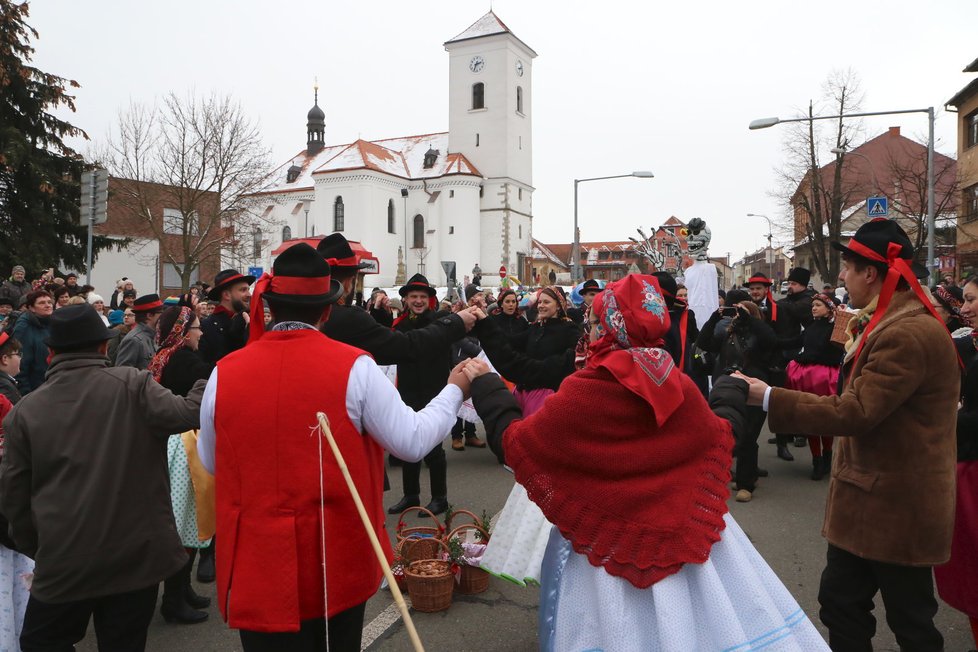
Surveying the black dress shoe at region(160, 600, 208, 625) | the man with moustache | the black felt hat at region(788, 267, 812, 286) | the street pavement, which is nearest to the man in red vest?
the street pavement

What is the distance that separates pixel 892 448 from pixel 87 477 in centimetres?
338

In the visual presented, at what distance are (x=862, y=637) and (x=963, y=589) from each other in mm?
742

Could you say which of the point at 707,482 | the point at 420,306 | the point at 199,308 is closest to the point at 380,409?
the point at 707,482

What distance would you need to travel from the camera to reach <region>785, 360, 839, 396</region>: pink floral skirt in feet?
25.3

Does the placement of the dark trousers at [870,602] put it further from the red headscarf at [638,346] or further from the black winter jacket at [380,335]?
the black winter jacket at [380,335]

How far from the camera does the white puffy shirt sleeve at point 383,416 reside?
2352 mm

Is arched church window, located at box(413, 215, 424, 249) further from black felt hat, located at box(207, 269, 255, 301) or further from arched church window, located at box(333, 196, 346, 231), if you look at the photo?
black felt hat, located at box(207, 269, 255, 301)

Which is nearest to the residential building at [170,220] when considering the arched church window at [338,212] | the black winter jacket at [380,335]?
the arched church window at [338,212]

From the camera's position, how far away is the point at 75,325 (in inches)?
114

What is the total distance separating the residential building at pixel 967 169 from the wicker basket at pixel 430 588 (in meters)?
30.8

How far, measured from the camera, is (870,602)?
313cm

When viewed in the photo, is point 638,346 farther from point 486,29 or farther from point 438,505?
point 486,29

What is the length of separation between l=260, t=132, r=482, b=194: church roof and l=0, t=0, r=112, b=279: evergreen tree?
33289 mm

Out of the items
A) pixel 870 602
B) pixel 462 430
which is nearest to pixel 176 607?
pixel 870 602
